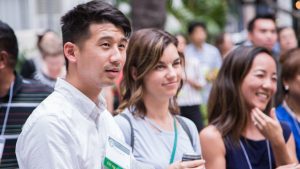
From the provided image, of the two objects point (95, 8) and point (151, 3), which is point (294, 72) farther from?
point (151, 3)

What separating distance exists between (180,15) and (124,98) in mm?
18767

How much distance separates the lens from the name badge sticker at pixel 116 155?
2.88 m

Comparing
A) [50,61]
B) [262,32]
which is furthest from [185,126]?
[262,32]

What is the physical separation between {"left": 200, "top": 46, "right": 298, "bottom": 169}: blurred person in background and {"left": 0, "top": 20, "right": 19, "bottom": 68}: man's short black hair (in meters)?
1.38

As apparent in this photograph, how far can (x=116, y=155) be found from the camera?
2.96m

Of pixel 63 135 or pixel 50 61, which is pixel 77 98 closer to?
pixel 63 135

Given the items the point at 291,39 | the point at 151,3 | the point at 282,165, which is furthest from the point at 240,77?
the point at 291,39

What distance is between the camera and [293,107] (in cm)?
497

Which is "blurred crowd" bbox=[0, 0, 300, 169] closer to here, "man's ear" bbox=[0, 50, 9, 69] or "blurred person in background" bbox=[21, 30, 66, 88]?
"man's ear" bbox=[0, 50, 9, 69]

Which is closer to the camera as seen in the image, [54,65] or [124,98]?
[124,98]

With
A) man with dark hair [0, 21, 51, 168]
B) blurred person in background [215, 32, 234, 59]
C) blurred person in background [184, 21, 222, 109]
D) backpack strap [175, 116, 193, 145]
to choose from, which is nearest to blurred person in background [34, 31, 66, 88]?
man with dark hair [0, 21, 51, 168]

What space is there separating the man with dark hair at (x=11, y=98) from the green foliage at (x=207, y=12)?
18.9m

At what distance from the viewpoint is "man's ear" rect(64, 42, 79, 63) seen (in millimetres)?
2988

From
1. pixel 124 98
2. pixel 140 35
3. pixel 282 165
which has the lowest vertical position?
pixel 282 165
